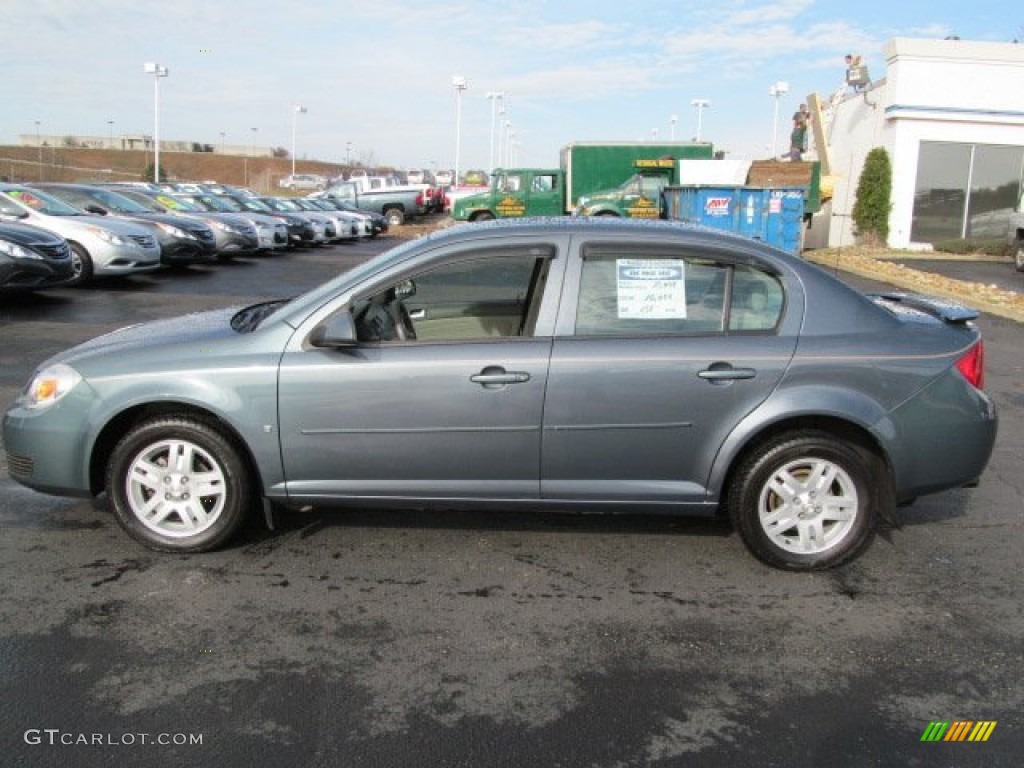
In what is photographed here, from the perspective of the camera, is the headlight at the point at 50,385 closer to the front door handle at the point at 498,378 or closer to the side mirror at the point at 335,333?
the side mirror at the point at 335,333

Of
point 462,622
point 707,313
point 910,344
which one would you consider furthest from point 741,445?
point 462,622

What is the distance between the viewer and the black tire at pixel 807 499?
4102 mm

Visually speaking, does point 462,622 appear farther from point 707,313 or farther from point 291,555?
point 707,313

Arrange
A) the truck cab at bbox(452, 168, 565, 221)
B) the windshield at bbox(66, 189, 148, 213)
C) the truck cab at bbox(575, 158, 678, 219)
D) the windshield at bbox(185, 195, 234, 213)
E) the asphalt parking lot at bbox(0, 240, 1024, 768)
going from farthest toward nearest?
1. the truck cab at bbox(452, 168, 565, 221)
2. the truck cab at bbox(575, 158, 678, 219)
3. the windshield at bbox(185, 195, 234, 213)
4. the windshield at bbox(66, 189, 148, 213)
5. the asphalt parking lot at bbox(0, 240, 1024, 768)

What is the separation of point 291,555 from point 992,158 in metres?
25.2

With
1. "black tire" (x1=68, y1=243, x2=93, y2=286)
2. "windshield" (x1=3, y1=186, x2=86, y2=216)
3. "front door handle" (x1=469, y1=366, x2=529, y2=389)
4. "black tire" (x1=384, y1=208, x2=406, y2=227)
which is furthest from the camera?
"black tire" (x1=384, y1=208, x2=406, y2=227)

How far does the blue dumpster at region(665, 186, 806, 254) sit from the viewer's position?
20.3 meters

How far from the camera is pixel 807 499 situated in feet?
13.6

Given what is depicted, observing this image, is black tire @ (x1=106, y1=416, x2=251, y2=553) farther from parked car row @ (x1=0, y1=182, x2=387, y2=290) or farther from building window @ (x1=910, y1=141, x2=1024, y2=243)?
building window @ (x1=910, y1=141, x2=1024, y2=243)

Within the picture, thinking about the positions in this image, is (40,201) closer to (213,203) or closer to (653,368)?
(213,203)

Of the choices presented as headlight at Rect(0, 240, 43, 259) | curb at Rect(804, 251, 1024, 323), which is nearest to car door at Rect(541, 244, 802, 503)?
curb at Rect(804, 251, 1024, 323)

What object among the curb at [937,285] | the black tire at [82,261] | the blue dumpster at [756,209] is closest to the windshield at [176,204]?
the black tire at [82,261]

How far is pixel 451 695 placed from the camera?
10.4ft

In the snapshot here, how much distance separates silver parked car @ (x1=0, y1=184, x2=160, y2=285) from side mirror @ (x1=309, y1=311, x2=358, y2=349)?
36.4ft
